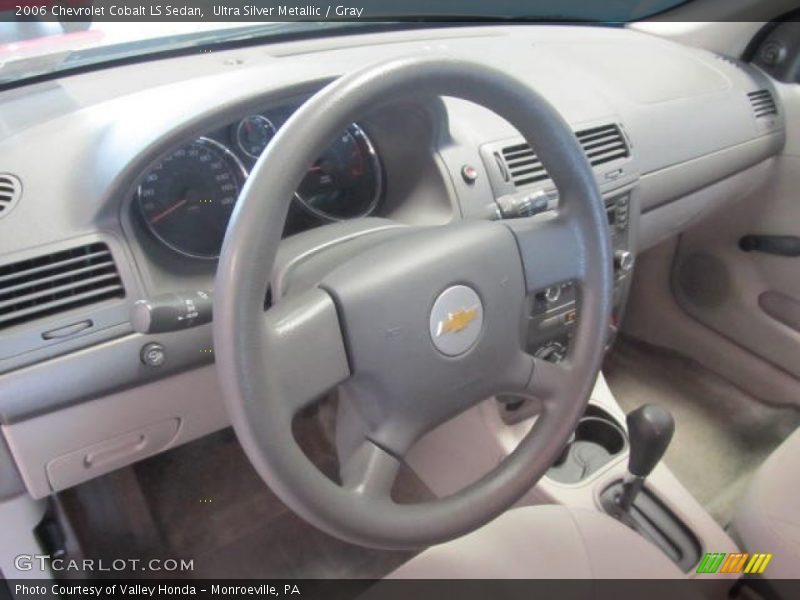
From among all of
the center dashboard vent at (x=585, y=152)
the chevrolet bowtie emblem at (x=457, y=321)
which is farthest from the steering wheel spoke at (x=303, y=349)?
the center dashboard vent at (x=585, y=152)

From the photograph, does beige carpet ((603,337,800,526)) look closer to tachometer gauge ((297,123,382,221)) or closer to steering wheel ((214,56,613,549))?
steering wheel ((214,56,613,549))

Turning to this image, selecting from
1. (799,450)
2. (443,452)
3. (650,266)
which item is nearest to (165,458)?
(443,452)

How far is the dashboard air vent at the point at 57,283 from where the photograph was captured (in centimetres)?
74

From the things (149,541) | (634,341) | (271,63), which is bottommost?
(634,341)

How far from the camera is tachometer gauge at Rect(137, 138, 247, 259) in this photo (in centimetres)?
87

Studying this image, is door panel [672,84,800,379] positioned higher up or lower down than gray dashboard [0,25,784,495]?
lower down

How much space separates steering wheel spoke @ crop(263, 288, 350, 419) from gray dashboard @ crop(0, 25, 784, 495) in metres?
0.23

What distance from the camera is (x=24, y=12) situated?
105 cm

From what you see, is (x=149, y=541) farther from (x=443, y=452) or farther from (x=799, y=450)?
(x=799, y=450)

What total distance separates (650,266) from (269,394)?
179 cm

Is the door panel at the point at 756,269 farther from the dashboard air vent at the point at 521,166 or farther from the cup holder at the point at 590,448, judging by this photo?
the dashboard air vent at the point at 521,166

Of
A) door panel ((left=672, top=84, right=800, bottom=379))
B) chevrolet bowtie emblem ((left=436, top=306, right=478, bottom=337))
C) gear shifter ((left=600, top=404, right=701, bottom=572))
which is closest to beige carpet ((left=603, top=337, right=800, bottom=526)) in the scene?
door panel ((left=672, top=84, right=800, bottom=379))

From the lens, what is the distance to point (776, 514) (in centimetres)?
107

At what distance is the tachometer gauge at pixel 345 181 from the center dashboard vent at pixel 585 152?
22cm
